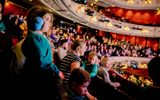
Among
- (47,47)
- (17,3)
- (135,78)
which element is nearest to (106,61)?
(47,47)

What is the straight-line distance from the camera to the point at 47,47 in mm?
2920

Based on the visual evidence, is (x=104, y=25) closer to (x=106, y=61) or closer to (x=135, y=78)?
(x=135, y=78)

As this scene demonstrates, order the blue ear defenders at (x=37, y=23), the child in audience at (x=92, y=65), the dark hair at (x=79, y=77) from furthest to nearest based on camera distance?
the child in audience at (x=92, y=65)
the blue ear defenders at (x=37, y=23)
the dark hair at (x=79, y=77)

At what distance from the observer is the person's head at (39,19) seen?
300 cm

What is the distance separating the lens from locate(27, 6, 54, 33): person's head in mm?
3002

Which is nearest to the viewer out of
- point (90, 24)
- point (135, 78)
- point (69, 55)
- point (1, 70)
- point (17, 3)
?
point (1, 70)

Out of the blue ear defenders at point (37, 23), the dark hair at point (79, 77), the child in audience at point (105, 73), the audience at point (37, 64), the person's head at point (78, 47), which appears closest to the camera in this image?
the dark hair at point (79, 77)

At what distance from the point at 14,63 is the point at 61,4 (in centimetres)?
1685

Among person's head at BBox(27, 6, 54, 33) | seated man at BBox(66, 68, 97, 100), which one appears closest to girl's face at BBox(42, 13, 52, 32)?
person's head at BBox(27, 6, 54, 33)

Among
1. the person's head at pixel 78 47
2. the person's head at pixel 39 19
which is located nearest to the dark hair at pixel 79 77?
the person's head at pixel 39 19

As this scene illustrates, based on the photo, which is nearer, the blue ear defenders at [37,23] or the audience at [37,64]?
the audience at [37,64]

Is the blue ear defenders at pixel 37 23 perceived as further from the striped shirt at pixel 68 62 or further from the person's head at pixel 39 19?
the striped shirt at pixel 68 62

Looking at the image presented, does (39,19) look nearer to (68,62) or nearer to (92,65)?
(68,62)

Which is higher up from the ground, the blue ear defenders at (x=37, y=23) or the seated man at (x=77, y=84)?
the blue ear defenders at (x=37, y=23)
